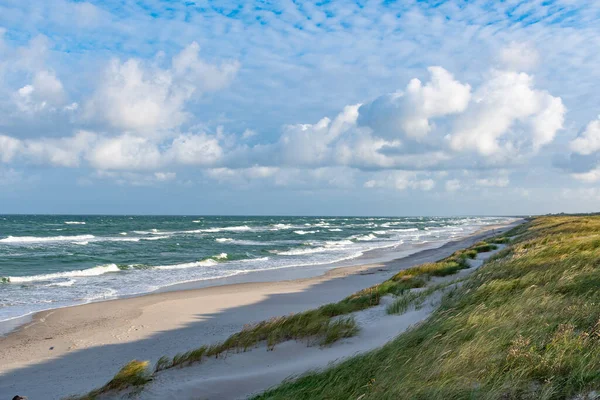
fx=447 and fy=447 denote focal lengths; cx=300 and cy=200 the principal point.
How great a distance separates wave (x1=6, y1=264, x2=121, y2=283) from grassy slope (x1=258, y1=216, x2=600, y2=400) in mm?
20893

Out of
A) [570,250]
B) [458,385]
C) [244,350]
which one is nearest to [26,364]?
[244,350]

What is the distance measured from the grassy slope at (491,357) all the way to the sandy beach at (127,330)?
1806mm

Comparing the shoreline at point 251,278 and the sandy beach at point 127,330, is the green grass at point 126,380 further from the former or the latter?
the shoreline at point 251,278

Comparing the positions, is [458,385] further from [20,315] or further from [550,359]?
[20,315]

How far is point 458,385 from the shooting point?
441 cm

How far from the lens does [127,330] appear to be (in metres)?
12.4

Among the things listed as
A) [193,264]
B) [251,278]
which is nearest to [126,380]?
[251,278]

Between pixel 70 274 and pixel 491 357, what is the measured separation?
80.3ft

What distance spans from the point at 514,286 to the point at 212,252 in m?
31.4

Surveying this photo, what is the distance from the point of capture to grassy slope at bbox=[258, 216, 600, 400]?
425 centimetres

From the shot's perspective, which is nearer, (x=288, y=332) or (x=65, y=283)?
(x=288, y=332)

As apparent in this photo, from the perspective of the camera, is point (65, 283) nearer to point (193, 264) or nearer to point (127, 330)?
point (193, 264)

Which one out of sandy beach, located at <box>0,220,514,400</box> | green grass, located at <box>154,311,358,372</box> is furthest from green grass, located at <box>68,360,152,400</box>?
sandy beach, located at <box>0,220,514,400</box>

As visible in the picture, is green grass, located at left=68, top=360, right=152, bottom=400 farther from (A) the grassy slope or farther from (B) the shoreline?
(B) the shoreline
